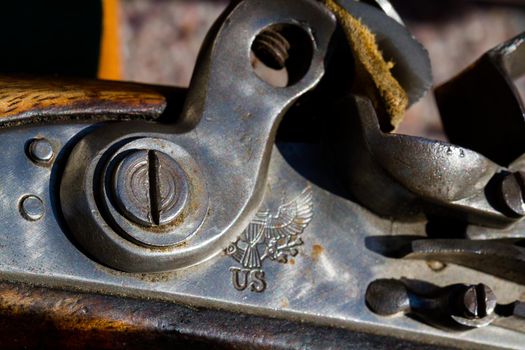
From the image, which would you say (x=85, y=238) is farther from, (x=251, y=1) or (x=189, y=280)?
(x=251, y=1)

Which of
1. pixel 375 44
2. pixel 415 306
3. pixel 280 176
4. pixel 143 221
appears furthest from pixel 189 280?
pixel 375 44

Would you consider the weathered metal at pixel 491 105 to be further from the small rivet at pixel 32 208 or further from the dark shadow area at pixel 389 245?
the small rivet at pixel 32 208

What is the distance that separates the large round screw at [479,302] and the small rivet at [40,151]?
84 cm

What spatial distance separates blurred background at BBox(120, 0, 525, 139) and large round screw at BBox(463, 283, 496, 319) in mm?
1758

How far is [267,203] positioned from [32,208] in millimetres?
465

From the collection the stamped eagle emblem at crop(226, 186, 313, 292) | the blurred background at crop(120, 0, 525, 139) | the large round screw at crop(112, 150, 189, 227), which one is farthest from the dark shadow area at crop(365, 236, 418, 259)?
the blurred background at crop(120, 0, 525, 139)

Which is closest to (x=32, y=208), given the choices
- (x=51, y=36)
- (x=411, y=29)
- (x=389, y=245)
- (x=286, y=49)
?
(x=286, y=49)

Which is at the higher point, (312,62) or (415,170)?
(312,62)

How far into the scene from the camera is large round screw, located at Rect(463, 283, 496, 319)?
65.0 inches

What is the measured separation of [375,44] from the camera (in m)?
1.71

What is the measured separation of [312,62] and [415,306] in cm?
53

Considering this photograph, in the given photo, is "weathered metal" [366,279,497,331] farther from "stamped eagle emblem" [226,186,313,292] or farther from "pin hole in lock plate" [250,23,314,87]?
"pin hole in lock plate" [250,23,314,87]

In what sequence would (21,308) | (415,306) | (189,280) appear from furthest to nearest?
(415,306) → (189,280) → (21,308)

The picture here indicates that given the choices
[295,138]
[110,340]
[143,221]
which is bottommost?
[110,340]
